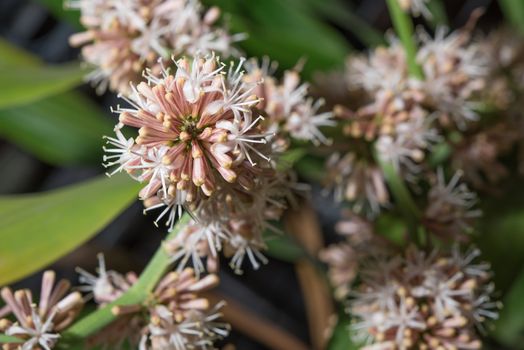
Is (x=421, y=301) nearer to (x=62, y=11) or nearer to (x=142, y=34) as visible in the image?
(x=142, y=34)

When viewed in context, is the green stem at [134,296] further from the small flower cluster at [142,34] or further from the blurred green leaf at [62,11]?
the blurred green leaf at [62,11]

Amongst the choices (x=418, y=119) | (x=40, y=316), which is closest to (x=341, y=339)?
(x=418, y=119)

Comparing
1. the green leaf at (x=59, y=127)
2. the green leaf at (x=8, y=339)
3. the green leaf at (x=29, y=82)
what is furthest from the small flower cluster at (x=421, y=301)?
the green leaf at (x=59, y=127)

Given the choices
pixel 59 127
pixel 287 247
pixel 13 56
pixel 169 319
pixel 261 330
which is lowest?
pixel 261 330

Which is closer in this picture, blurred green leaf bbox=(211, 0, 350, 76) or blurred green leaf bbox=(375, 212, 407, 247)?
blurred green leaf bbox=(375, 212, 407, 247)

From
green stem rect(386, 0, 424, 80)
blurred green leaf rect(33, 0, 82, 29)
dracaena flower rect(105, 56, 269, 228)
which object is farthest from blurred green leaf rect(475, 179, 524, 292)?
blurred green leaf rect(33, 0, 82, 29)

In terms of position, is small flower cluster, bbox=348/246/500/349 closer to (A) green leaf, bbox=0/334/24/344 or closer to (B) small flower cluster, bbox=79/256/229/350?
(B) small flower cluster, bbox=79/256/229/350

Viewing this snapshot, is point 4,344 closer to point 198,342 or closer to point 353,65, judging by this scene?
point 198,342
